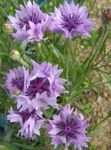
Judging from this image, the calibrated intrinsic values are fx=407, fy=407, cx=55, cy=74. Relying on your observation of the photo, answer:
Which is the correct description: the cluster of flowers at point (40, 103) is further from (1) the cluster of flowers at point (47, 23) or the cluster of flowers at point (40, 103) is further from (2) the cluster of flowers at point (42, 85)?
(1) the cluster of flowers at point (47, 23)

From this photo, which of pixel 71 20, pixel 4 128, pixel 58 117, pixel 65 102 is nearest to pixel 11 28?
pixel 71 20

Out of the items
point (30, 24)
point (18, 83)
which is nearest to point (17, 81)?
point (18, 83)

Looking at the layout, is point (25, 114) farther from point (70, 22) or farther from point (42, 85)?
point (70, 22)

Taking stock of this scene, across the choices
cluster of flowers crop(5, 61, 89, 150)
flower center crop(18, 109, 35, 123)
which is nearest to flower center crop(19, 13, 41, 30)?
cluster of flowers crop(5, 61, 89, 150)

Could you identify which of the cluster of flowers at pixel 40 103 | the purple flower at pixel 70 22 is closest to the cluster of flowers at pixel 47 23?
the purple flower at pixel 70 22

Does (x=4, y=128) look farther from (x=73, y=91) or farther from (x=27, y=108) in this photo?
(x=27, y=108)

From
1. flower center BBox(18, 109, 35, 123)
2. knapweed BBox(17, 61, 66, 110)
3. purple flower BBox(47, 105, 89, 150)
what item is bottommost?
purple flower BBox(47, 105, 89, 150)

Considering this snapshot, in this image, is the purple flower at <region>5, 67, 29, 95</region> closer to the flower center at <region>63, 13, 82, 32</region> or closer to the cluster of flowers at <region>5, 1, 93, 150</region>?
the cluster of flowers at <region>5, 1, 93, 150</region>
